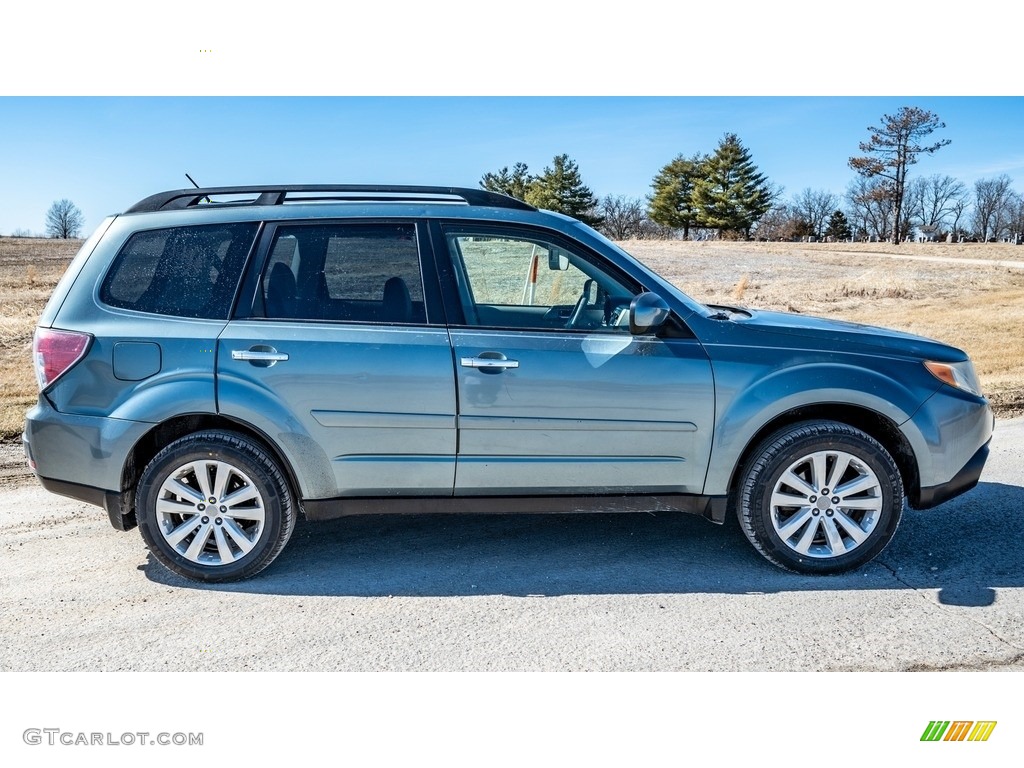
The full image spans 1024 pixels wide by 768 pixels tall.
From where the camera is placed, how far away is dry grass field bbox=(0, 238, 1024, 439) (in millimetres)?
10391

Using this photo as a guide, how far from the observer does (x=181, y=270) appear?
4395mm

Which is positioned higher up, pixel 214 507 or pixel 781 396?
pixel 781 396

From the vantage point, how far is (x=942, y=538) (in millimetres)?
4898

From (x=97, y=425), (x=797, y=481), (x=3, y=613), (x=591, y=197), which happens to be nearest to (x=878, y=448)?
(x=797, y=481)

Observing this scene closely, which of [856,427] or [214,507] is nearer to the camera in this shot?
[214,507]

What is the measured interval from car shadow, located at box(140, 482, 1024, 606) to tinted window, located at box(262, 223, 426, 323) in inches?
51.4

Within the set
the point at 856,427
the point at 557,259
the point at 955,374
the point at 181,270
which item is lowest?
the point at 856,427

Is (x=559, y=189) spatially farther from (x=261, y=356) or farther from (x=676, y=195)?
(x=261, y=356)

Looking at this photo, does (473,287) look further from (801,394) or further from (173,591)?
(173,591)

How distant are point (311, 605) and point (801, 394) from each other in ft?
8.45

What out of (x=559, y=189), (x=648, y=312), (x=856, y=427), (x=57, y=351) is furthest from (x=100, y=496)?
(x=559, y=189)

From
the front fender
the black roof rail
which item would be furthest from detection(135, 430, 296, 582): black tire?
the front fender

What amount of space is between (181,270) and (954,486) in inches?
161

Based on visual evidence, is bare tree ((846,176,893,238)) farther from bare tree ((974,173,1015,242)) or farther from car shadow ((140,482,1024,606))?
Answer: car shadow ((140,482,1024,606))
